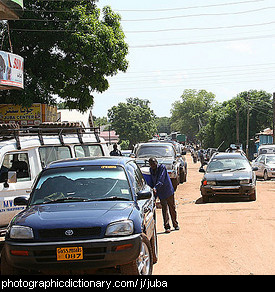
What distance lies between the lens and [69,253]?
6.03 metres

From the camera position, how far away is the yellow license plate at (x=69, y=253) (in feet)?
19.7

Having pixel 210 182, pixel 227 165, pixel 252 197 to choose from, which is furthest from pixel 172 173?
pixel 252 197

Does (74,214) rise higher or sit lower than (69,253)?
higher

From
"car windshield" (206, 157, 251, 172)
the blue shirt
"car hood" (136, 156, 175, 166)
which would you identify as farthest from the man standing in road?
"car hood" (136, 156, 175, 166)

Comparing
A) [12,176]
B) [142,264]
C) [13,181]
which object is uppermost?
[12,176]

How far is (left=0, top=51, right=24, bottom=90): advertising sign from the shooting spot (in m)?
21.6

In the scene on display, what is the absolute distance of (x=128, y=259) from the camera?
6086 millimetres

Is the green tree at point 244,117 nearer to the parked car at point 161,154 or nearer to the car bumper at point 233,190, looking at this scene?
the parked car at point 161,154

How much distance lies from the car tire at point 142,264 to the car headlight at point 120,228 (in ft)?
0.86

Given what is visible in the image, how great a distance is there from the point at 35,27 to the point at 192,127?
136312 mm

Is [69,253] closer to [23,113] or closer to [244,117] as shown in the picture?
[23,113]

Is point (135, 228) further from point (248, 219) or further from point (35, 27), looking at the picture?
point (35, 27)

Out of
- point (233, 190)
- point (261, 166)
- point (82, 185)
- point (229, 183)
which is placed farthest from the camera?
point (261, 166)

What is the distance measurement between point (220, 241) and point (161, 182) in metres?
1.83
